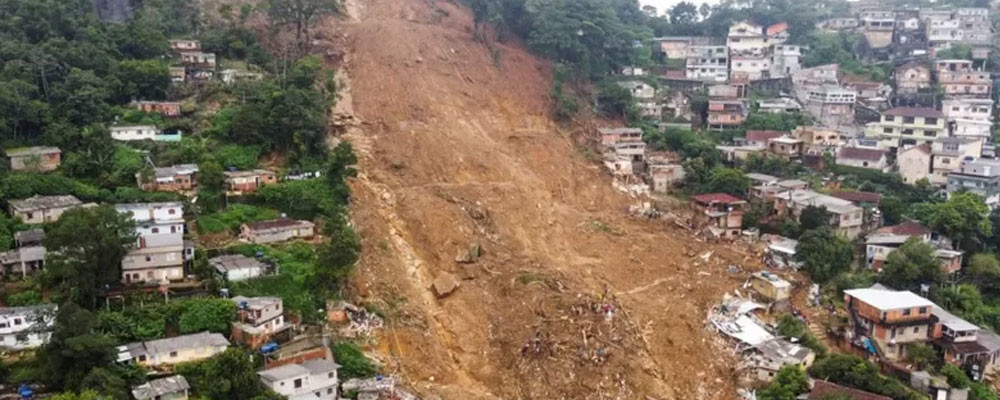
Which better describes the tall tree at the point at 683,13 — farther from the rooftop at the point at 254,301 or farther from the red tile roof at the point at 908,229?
the rooftop at the point at 254,301

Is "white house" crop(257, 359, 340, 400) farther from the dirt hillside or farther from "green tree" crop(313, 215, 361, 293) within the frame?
"green tree" crop(313, 215, 361, 293)

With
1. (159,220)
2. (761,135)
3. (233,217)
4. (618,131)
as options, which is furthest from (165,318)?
(761,135)

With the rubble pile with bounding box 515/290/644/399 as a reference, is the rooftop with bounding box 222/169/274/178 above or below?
above

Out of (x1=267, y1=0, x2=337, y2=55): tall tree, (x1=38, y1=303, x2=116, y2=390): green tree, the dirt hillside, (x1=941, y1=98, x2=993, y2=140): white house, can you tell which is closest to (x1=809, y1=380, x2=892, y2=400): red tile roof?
the dirt hillside

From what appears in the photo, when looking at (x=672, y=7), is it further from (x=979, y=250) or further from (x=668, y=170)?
(x=979, y=250)

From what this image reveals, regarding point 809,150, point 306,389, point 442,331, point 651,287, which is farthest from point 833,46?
point 306,389

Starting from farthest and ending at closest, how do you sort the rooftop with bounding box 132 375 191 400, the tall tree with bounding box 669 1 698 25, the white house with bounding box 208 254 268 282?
the tall tree with bounding box 669 1 698 25, the white house with bounding box 208 254 268 282, the rooftop with bounding box 132 375 191 400

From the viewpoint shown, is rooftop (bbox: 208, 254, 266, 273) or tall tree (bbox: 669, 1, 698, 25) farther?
tall tree (bbox: 669, 1, 698, 25)

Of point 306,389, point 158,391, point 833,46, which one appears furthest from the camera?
point 833,46
